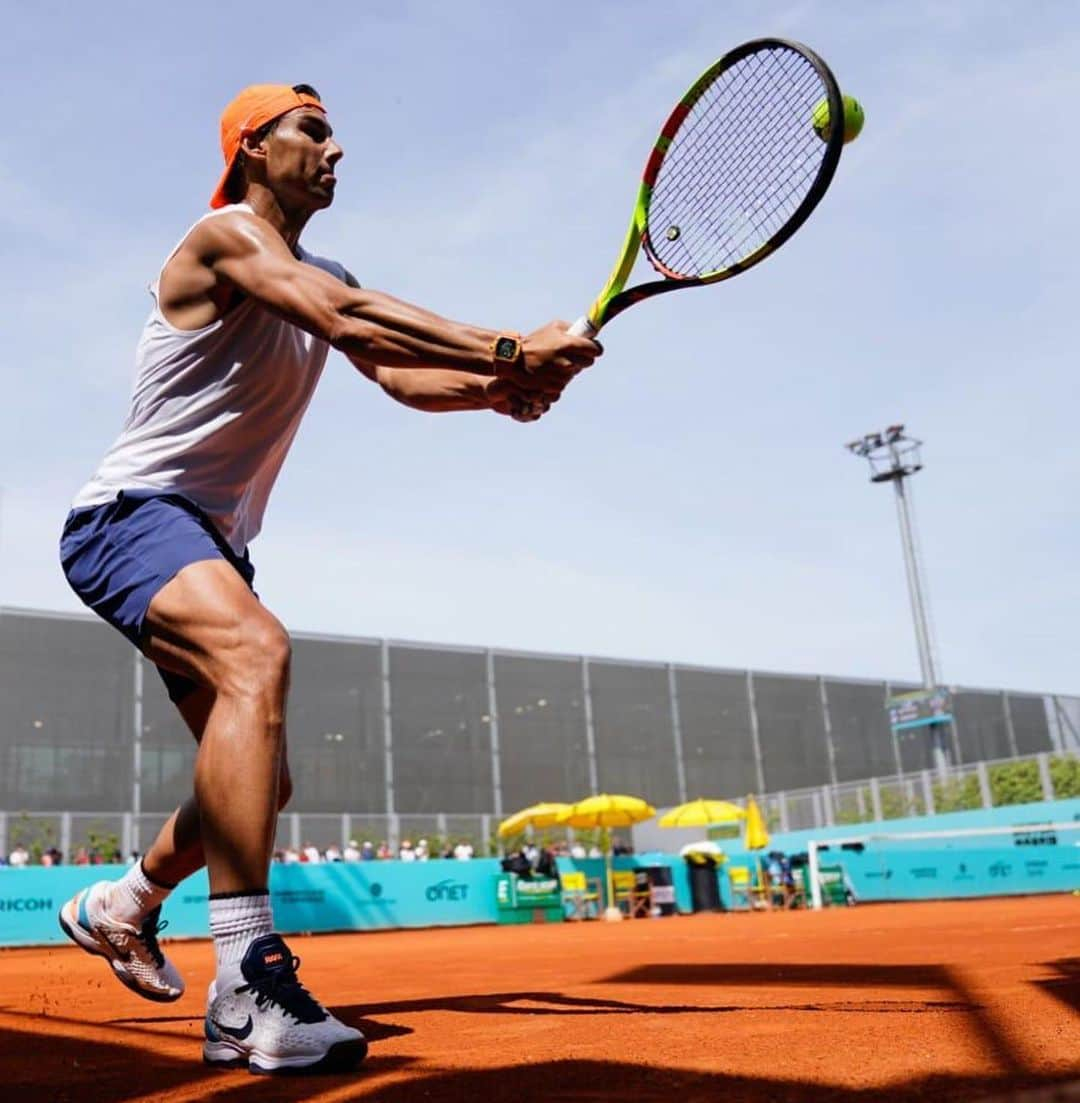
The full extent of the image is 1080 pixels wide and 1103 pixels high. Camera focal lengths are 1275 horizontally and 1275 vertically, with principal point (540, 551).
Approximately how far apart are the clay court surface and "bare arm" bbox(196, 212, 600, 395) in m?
1.42

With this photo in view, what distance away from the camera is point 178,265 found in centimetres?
304

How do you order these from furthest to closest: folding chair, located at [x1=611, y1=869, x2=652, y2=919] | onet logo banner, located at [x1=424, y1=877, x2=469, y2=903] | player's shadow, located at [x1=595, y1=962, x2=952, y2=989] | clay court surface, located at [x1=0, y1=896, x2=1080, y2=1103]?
folding chair, located at [x1=611, y1=869, x2=652, y2=919] < onet logo banner, located at [x1=424, y1=877, x2=469, y2=903] < player's shadow, located at [x1=595, y1=962, x2=952, y2=989] < clay court surface, located at [x1=0, y1=896, x2=1080, y2=1103]

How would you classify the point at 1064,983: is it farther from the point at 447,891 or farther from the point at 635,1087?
the point at 447,891

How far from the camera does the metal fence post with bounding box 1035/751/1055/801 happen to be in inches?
1039

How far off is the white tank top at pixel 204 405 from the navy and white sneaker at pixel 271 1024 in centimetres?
113

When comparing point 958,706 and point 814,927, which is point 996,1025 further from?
point 958,706

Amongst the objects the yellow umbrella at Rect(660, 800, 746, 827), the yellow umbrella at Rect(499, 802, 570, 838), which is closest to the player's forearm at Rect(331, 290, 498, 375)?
the yellow umbrella at Rect(499, 802, 570, 838)

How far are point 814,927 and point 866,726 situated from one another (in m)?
32.0

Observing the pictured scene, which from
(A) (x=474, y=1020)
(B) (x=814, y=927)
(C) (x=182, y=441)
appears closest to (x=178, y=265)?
(C) (x=182, y=441)

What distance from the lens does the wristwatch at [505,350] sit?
2758 mm

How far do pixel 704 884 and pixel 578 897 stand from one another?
7.89 feet

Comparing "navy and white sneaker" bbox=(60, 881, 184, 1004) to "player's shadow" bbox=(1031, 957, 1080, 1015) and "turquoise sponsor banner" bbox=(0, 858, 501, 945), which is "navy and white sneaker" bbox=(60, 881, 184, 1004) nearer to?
"player's shadow" bbox=(1031, 957, 1080, 1015)

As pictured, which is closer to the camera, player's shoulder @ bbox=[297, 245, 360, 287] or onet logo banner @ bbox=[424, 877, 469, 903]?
player's shoulder @ bbox=[297, 245, 360, 287]

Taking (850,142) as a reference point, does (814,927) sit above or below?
below
